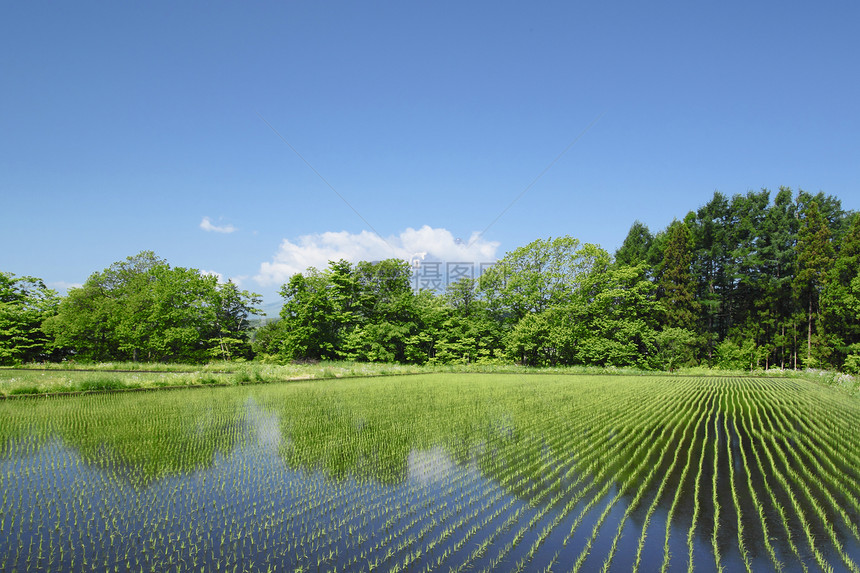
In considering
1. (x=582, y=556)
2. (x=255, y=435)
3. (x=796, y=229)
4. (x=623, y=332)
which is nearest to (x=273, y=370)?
(x=255, y=435)

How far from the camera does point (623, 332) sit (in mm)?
36094

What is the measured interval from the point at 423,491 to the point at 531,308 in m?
34.1

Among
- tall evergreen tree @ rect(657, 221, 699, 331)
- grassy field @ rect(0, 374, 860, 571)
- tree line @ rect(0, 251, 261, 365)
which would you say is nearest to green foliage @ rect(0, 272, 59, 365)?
tree line @ rect(0, 251, 261, 365)

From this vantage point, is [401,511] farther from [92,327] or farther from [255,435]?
[92,327]

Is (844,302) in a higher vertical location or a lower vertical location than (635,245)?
lower

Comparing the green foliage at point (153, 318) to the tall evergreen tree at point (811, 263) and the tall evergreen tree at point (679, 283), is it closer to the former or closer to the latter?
the tall evergreen tree at point (679, 283)

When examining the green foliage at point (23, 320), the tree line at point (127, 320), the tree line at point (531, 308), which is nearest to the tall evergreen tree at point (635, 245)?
the tree line at point (531, 308)

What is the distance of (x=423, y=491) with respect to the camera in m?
6.51

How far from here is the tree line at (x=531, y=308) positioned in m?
34.8

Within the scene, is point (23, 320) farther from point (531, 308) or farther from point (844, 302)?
point (844, 302)

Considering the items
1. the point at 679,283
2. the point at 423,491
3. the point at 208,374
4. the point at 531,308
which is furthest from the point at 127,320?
the point at 679,283

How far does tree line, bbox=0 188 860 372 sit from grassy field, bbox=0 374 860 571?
23.9 meters

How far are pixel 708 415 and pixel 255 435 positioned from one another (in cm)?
1301

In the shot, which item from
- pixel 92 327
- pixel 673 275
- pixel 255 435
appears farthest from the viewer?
pixel 673 275
